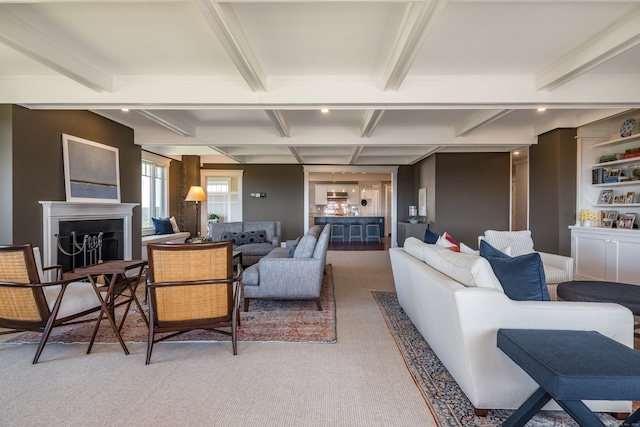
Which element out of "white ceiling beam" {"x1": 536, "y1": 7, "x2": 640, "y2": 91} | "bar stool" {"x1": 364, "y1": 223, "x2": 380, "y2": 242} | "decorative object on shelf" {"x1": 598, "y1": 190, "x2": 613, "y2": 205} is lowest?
"bar stool" {"x1": 364, "y1": 223, "x2": 380, "y2": 242}

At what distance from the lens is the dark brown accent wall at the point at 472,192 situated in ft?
25.7

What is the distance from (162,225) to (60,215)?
10.2 feet

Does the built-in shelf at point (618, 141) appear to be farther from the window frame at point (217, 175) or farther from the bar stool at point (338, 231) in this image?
the window frame at point (217, 175)

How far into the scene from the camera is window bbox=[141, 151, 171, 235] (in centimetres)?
700

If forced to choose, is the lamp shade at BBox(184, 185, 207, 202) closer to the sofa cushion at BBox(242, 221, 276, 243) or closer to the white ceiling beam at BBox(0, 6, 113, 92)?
the sofa cushion at BBox(242, 221, 276, 243)

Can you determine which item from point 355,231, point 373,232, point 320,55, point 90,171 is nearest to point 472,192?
point 373,232

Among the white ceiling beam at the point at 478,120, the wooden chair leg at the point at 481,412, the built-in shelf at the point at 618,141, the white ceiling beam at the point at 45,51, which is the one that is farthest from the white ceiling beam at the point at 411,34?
the built-in shelf at the point at 618,141

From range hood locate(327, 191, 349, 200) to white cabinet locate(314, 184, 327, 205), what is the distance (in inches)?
8.5

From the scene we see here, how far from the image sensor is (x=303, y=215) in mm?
9664

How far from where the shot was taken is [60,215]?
4086 mm

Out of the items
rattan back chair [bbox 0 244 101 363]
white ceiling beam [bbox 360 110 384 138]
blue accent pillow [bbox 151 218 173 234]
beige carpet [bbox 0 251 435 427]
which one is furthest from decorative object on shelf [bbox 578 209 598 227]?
blue accent pillow [bbox 151 218 173 234]

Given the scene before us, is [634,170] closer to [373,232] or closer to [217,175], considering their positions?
[373,232]

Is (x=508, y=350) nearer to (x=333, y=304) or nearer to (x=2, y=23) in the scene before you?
(x=333, y=304)

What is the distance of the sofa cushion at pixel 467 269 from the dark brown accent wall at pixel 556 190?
13.6 feet
